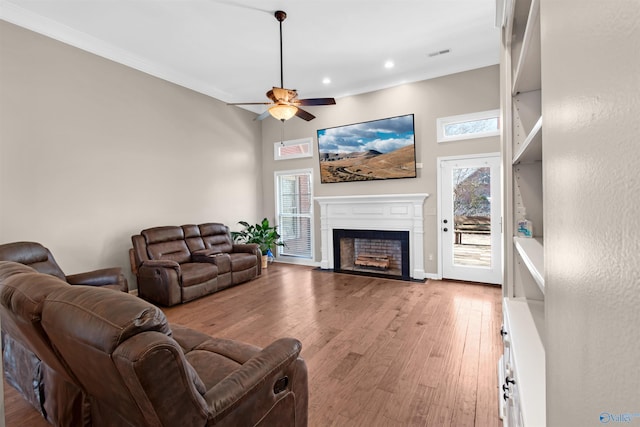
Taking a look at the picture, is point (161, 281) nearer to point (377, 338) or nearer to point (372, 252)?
point (377, 338)

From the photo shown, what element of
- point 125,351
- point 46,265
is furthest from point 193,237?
point 125,351

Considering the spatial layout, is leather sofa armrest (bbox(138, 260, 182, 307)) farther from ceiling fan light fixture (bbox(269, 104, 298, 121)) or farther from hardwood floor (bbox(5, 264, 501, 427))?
ceiling fan light fixture (bbox(269, 104, 298, 121))

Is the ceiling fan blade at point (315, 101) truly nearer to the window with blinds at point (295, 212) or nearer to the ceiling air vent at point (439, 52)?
the ceiling air vent at point (439, 52)

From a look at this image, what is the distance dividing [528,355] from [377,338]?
1.90 m

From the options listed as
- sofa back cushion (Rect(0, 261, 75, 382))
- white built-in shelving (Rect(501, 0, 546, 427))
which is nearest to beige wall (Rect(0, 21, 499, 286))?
sofa back cushion (Rect(0, 261, 75, 382))

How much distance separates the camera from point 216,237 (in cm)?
543

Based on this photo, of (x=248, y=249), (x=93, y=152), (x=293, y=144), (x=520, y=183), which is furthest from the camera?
(x=293, y=144)

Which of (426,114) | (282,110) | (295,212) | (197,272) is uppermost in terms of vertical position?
(426,114)

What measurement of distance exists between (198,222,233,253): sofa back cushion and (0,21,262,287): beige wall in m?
0.32

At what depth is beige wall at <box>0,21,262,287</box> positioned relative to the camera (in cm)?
341

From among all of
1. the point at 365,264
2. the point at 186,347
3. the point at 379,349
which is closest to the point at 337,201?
the point at 365,264

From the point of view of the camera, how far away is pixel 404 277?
515cm

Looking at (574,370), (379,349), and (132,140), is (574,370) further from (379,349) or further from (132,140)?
(132,140)

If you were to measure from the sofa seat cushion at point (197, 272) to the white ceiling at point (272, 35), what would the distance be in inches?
125
